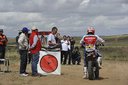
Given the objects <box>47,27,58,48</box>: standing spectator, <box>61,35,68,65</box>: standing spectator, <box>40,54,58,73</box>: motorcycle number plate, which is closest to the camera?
<box>40,54,58,73</box>: motorcycle number plate

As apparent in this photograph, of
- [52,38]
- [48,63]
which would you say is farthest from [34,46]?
[52,38]

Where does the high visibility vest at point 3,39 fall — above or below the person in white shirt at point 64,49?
above

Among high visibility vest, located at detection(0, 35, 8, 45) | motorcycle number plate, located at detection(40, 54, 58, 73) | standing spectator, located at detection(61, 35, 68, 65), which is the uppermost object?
high visibility vest, located at detection(0, 35, 8, 45)

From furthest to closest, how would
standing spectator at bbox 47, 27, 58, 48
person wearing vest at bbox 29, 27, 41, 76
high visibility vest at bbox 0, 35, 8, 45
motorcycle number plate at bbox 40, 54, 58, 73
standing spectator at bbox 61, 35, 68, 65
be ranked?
standing spectator at bbox 61, 35, 68, 65 → high visibility vest at bbox 0, 35, 8, 45 → standing spectator at bbox 47, 27, 58, 48 → motorcycle number plate at bbox 40, 54, 58, 73 → person wearing vest at bbox 29, 27, 41, 76

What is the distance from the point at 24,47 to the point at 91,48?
2.79 m

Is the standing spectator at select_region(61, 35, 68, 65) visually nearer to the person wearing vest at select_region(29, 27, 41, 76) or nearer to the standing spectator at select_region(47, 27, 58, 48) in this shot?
the standing spectator at select_region(47, 27, 58, 48)

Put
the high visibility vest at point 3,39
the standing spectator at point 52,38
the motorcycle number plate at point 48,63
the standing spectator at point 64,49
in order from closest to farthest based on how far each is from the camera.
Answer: the motorcycle number plate at point 48,63 → the standing spectator at point 52,38 → the high visibility vest at point 3,39 → the standing spectator at point 64,49

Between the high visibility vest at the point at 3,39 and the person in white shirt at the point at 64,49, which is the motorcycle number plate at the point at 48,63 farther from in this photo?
the person in white shirt at the point at 64,49

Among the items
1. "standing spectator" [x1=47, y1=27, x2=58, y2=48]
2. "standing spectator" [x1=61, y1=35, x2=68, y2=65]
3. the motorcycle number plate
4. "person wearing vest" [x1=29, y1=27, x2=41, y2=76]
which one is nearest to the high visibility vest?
"standing spectator" [x1=47, y1=27, x2=58, y2=48]

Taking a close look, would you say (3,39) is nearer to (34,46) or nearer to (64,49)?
(34,46)

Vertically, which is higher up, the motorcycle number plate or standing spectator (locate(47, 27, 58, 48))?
standing spectator (locate(47, 27, 58, 48))

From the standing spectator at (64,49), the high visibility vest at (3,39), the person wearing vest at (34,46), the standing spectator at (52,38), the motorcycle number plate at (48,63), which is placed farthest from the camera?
the standing spectator at (64,49)

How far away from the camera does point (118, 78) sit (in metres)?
18.8

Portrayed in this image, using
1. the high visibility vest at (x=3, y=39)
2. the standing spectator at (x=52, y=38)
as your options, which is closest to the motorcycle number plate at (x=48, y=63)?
the standing spectator at (x=52, y=38)
